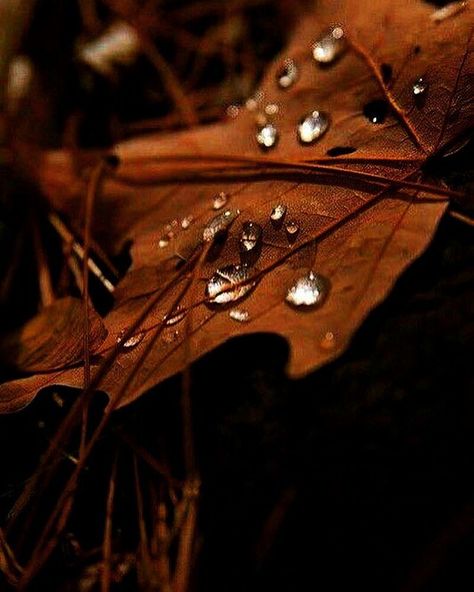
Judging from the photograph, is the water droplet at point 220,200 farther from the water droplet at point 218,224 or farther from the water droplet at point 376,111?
the water droplet at point 376,111

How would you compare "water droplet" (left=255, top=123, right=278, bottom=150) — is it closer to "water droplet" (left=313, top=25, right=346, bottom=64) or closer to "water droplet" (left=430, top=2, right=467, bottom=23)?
"water droplet" (left=313, top=25, right=346, bottom=64)

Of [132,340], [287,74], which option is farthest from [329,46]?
[132,340]

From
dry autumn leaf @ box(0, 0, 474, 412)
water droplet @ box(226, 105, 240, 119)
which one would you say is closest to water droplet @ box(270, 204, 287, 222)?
dry autumn leaf @ box(0, 0, 474, 412)

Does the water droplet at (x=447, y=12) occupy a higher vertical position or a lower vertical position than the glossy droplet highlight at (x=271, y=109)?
lower

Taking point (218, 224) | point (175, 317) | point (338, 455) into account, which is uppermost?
point (218, 224)

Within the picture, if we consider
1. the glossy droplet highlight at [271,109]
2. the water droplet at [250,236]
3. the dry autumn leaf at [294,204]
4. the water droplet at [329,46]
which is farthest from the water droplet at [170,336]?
the water droplet at [329,46]

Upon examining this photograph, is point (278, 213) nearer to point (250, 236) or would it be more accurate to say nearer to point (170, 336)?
point (250, 236)

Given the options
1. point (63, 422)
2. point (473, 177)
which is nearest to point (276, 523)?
point (63, 422)
